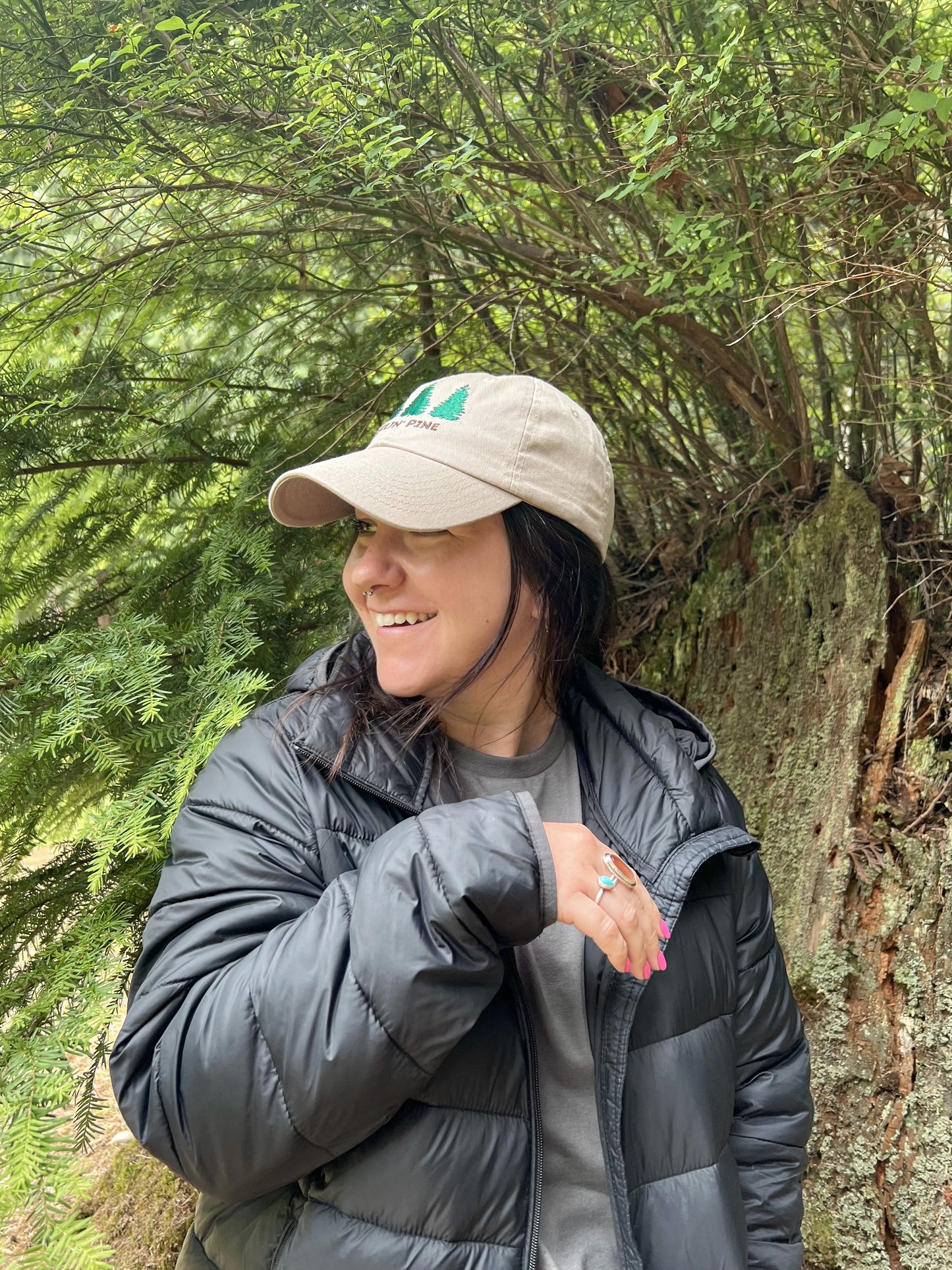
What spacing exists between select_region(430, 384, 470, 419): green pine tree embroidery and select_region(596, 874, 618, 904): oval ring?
0.76 m

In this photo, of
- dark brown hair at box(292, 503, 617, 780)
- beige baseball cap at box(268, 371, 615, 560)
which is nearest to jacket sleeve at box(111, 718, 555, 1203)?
dark brown hair at box(292, 503, 617, 780)

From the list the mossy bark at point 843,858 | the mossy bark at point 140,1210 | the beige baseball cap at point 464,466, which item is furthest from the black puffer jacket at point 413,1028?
the mossy bark at point 140,1210

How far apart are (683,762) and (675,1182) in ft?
2.21

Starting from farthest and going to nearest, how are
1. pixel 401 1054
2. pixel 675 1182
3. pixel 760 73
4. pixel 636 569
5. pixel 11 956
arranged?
pixel 636 569 → pixel 760 73 → pixel 11 956 → pixel 675 1182 → pixel 401 1054

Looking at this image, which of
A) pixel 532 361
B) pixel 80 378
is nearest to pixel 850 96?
pixel 532 361

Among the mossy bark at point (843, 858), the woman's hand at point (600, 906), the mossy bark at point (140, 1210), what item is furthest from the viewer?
the mossy bark at point (140, 1210)

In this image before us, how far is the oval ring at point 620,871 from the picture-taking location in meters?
1.27

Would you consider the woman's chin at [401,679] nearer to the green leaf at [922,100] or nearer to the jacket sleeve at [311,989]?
the jacket sleeve at [311,989]

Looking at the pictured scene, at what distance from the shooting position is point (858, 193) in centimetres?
203

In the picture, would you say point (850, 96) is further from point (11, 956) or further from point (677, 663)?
point (11, 956)

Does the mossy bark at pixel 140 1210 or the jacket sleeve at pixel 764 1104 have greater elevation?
the jacket sleeve at pixel 764 1104

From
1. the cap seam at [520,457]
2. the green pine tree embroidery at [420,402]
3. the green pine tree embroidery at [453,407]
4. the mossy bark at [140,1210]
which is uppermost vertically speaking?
the green pine tree embroidery at [420,402]

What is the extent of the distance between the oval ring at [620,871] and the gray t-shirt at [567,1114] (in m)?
0.18

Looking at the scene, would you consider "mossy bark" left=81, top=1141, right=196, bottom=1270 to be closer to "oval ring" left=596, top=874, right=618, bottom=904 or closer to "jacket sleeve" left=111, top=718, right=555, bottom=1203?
"jacket sleeve" left=111, top=718, right=555, bottom=1203
